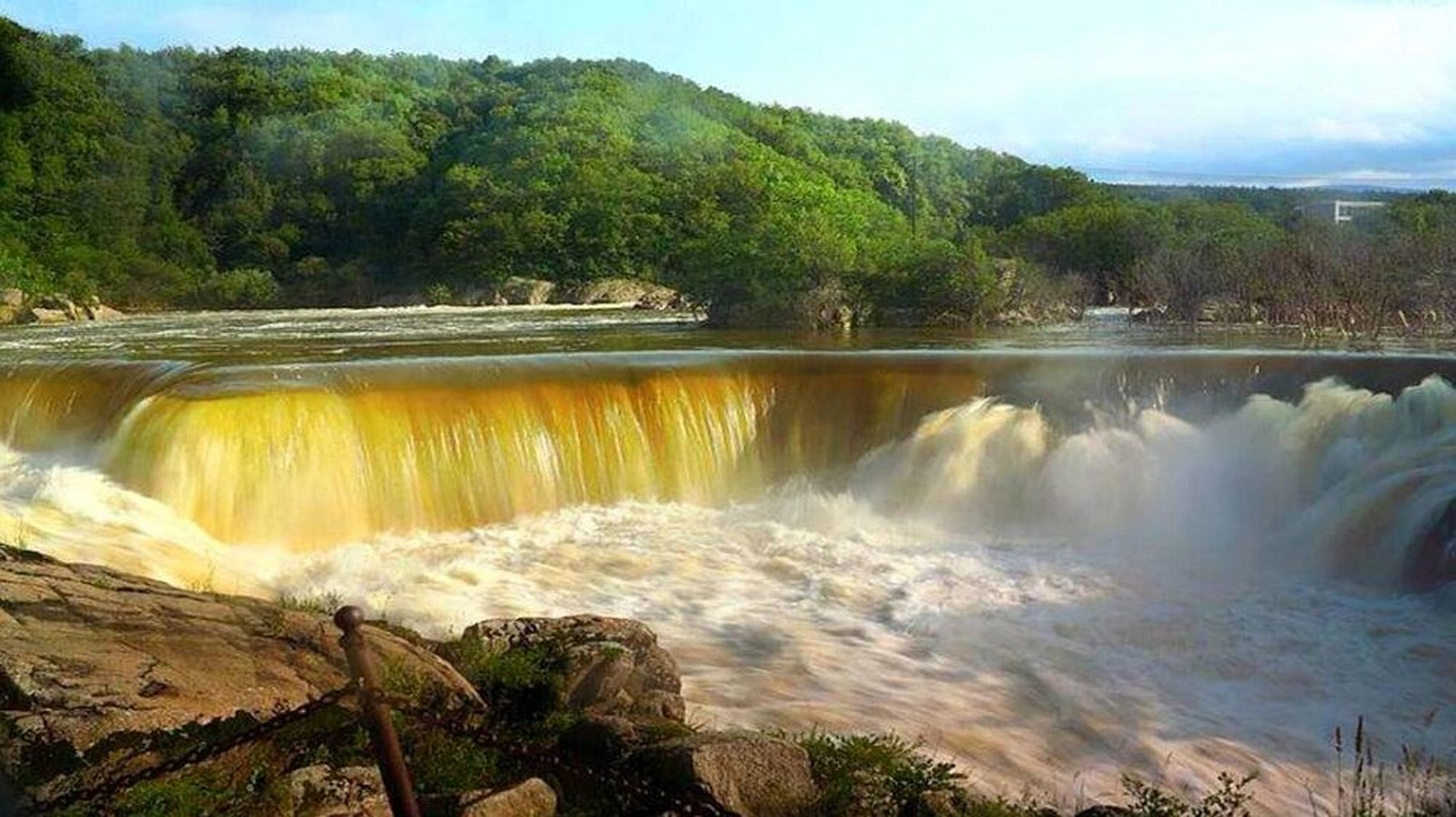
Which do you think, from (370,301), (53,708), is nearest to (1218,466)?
(53,708)

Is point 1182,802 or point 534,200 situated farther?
point 534,200

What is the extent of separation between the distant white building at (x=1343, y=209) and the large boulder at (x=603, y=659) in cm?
3967

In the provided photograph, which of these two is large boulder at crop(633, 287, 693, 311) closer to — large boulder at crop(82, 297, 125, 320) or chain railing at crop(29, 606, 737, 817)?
large boulder at crop(82, 297, 125, 320)

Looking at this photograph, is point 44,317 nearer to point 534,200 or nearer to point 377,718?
point 534,200

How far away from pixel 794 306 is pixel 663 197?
114 feet

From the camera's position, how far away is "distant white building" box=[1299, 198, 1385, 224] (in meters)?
42.3

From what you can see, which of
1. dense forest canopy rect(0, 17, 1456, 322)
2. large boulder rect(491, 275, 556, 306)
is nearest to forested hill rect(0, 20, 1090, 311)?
dense forest canopy rect(0, 17, 1456, 322)

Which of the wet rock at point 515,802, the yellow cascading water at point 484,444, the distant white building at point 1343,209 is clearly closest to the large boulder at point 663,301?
the yellow cascading water at point 484,444

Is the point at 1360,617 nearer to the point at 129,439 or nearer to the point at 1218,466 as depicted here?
the point at 1218,466

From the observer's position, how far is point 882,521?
1379 centimetres

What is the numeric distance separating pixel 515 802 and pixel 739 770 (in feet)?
2.93

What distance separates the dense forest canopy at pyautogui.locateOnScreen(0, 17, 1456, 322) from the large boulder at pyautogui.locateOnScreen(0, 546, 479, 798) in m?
23.1

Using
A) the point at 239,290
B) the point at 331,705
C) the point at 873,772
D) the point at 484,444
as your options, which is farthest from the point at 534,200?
the point at 331,705

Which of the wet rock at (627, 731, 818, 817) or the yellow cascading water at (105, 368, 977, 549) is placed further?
the yellow cascading water at (105, 368, 977, 549)
